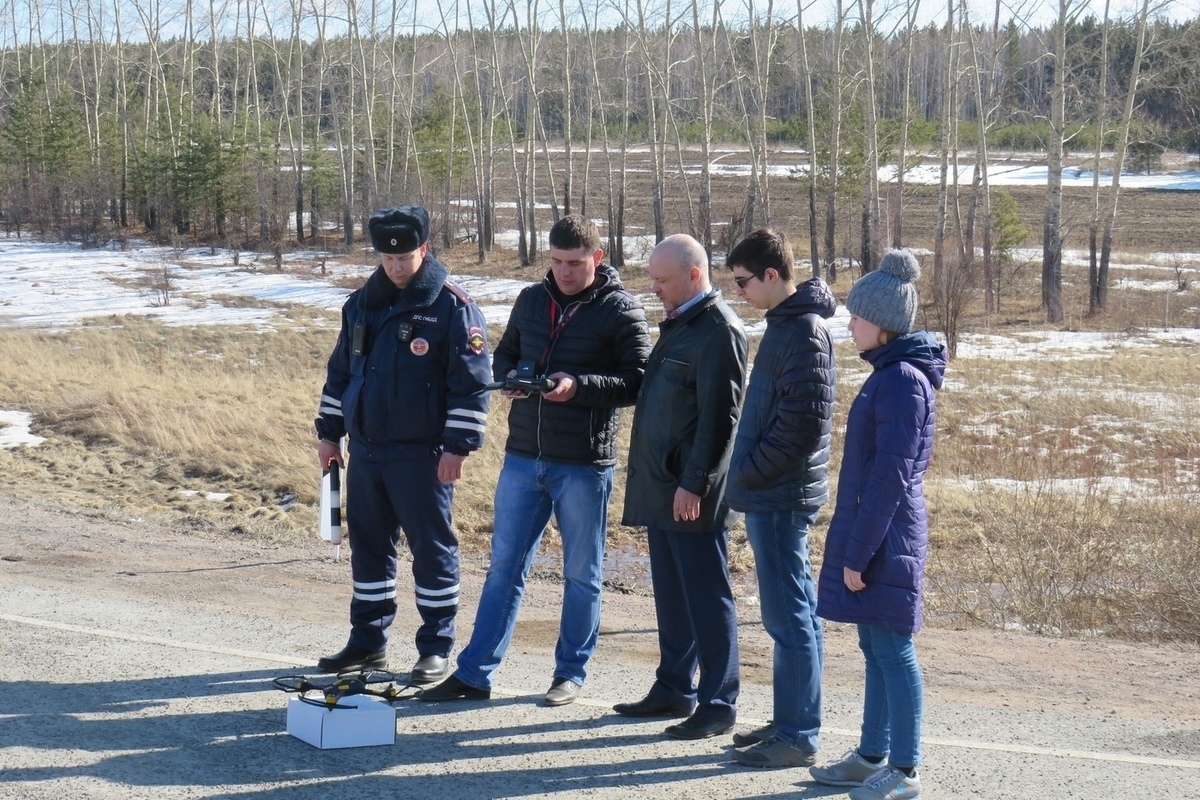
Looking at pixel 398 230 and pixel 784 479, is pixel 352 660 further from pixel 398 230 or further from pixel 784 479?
pixel 784 479

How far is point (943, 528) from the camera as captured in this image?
11.7 metres

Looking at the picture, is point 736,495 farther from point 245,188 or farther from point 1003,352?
point 245,188

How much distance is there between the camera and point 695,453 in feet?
15.8

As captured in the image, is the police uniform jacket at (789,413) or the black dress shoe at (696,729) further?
the black dress shoe at (696,729)

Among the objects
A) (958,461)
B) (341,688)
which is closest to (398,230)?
(341,688)

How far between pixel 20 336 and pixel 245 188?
27056 millimetres

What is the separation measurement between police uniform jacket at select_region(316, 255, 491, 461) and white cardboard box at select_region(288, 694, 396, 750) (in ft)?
3.81

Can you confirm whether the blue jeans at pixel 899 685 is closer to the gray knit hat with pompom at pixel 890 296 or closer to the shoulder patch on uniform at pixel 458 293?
the gray knit hat with pompom at pixel 890 296

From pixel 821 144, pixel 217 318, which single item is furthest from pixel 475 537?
pixel 821 144

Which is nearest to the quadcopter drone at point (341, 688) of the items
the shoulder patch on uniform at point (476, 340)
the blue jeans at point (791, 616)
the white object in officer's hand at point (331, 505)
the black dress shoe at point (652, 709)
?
the white object in officer's hand at point (331, 505)

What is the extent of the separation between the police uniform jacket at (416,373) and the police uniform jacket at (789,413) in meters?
1.38

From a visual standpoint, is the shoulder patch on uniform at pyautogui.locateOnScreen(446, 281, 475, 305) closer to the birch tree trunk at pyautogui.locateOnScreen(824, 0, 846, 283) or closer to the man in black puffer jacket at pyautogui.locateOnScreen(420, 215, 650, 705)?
the man in black puffer jacket at pyautogui.locateOnScreen(420, 215, 650, 705)

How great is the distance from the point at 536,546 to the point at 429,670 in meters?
0.78

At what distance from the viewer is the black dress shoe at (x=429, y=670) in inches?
219
